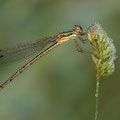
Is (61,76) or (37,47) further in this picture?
(61,76)

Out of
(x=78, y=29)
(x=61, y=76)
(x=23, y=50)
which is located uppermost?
(x=78, y=29)

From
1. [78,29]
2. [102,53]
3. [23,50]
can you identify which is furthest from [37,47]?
[102,53]

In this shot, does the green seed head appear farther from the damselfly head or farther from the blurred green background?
the blurred green background

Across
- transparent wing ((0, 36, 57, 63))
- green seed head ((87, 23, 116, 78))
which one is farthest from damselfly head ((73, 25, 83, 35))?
green seed head ((87, 23, 116, 78))

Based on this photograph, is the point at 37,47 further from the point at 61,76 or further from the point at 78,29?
the point at 61,76

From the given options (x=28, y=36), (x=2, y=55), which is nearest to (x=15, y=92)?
(x=2, y=55)

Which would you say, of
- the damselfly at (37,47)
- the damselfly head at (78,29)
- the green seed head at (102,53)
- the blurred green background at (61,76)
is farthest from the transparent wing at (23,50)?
the green seed head at (102,53)

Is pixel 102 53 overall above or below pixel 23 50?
below
